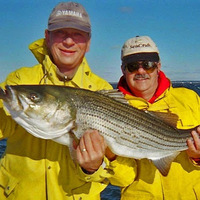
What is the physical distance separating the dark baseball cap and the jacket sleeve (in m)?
1.94

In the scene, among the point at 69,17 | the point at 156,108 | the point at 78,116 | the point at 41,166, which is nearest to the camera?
the point at 78,116

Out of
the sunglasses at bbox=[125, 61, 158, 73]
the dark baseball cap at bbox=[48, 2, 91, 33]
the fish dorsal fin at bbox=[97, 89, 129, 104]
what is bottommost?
the fish dorsal fin at bbox=[97, 89, 129, 104]

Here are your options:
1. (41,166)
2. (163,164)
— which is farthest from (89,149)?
(163,164)

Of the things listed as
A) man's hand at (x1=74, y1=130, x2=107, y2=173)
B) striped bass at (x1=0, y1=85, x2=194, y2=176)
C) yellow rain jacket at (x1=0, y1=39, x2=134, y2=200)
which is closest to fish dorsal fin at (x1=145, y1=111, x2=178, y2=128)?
striped bass at (x1=0, y1=85, x2=194, y2=176)

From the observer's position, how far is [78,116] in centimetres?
454

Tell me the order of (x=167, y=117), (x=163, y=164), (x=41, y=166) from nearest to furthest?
(x=41, y=166), (x=163, y=164), (x=167, y=117)

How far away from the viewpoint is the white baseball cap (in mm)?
6043

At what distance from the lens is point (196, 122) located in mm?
5918

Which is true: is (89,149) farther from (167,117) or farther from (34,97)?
(167,117)

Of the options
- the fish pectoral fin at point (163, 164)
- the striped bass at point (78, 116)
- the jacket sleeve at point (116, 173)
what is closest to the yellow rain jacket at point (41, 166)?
the jacket sleeve at point (116, 173)

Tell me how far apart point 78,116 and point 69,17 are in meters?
1.40

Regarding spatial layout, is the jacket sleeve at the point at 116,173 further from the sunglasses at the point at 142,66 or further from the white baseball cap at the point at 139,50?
the white baseball cap at the point at 139,50

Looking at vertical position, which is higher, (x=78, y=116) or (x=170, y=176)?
(x=78, y=116)

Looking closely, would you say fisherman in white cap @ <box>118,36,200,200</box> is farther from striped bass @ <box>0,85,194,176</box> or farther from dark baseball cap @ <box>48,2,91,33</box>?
dark baseball cap @ <box>48,2,91,33</box>
